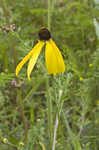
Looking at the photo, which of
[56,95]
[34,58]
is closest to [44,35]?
[34,58]

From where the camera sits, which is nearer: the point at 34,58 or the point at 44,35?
the point at 34,58

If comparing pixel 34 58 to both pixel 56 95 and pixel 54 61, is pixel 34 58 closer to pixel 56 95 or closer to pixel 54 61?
pixel 54 61

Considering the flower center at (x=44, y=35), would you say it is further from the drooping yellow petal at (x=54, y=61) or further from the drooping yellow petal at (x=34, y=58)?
the drooping yellow petal at (x=54, y=61)

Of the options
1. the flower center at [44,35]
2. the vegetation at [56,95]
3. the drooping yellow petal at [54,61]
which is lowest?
the vegetation at [56,95]

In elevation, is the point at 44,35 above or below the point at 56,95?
above

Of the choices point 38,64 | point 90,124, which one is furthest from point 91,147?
point 38,64

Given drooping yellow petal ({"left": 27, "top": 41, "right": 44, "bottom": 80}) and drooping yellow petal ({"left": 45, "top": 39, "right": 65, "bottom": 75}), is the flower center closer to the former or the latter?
drooping yellow petal ({"left": 27, "top": 41, "right": 44, "bottom": 80})

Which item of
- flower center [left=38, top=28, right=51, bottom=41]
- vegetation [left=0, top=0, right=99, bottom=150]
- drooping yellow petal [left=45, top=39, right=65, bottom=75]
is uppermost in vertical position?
flower center [left=38, top=28, right=51, bottom=41]

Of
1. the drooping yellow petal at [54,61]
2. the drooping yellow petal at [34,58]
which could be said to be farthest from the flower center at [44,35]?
the drooping yellow petal at [54,61]

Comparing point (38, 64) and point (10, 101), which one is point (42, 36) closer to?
point (38, 64)

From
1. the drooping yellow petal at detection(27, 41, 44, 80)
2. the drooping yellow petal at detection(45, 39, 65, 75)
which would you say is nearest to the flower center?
the drooping yellow petal at detection(27, 41, 44, 80)

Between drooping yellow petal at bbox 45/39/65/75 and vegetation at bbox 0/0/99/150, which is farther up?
drooping yellow petal at bbox 45/39/65/75
